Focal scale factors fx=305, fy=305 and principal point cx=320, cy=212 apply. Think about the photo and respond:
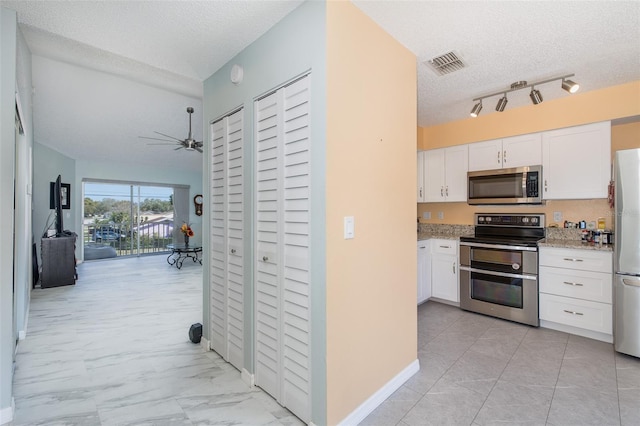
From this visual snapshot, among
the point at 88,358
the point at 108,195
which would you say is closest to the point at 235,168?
the point at 88,358

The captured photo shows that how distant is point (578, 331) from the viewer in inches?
119

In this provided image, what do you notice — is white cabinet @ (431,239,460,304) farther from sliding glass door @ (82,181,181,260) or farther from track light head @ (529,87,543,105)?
sliding glass door @ (82,181,181,260)

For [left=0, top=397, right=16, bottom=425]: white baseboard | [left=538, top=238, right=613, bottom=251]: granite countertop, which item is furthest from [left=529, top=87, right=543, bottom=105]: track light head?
[left=0, top=397, right=16, bottom=425]: white baseboard

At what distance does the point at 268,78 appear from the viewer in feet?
6.70

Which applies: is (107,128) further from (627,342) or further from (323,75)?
(627,342)

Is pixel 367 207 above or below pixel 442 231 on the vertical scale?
above

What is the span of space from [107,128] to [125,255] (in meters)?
3.99

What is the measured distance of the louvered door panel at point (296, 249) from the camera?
1766 millimetres

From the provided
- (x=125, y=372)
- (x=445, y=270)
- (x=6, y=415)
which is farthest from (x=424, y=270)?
(x=6, y=415)

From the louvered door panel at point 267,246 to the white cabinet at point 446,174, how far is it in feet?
9.85

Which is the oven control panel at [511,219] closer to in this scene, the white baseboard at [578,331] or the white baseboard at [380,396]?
the white baseboard at [578,331]

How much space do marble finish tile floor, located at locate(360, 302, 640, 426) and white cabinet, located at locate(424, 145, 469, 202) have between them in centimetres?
180

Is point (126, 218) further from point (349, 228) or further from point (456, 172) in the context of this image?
point (349, 228)

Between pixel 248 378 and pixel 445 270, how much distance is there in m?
2.80
